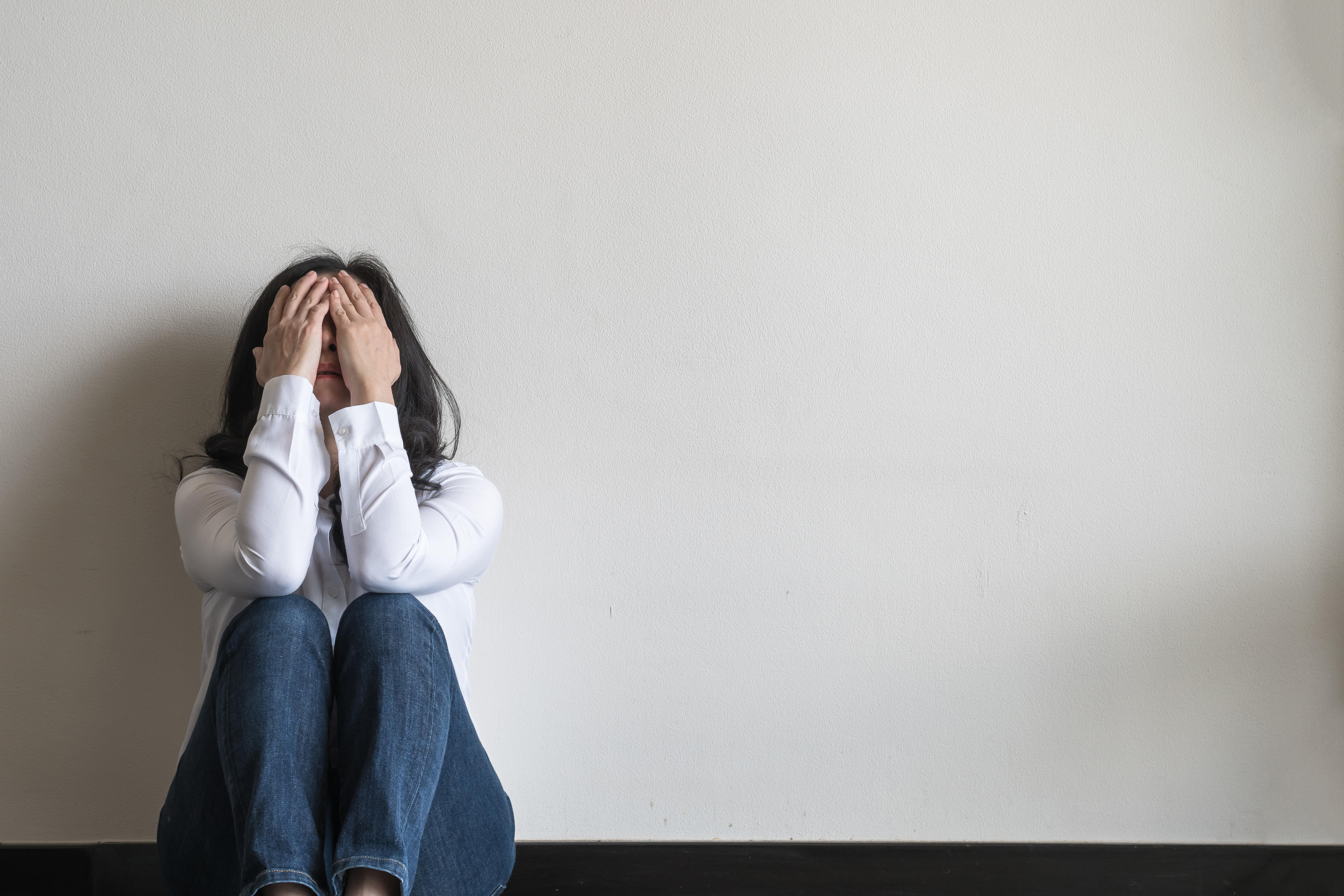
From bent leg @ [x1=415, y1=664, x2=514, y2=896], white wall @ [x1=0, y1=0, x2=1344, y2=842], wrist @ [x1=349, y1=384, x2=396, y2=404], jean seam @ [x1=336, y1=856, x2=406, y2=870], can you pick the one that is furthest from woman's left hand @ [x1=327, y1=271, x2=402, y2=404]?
jean seam @ [x1=336, y1=856, x2=406, y2=870]

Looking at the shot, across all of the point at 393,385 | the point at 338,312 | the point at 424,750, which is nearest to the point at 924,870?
the point at 424,750

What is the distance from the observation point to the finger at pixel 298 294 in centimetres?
116

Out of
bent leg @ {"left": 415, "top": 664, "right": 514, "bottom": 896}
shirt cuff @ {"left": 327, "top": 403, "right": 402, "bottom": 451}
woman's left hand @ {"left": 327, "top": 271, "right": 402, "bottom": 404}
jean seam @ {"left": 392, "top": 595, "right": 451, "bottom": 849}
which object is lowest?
bent leg @ {"left": 415, "top": 664, "right": 514, "bottom": 896}

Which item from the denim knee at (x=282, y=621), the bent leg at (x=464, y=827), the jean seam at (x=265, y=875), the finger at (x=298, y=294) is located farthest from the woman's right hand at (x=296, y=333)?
the jean seam at (x=265, y=875)

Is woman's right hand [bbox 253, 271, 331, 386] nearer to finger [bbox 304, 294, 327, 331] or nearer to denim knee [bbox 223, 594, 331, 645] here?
finger [bbox 304, 294, 327, 331]

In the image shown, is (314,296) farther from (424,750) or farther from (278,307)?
(424,750)

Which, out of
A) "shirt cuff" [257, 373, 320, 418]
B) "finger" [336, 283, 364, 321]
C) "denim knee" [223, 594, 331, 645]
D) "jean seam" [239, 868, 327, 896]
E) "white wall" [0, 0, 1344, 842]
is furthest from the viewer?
"white wall" [0, 0, 1344, 842]

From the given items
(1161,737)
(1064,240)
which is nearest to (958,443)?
(1064,240)

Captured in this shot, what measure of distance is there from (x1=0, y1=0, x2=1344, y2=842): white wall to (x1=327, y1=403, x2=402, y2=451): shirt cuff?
10.9 inches

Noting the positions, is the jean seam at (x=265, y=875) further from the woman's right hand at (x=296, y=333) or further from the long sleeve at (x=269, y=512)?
the woman's right hand at (x=296, y=333)

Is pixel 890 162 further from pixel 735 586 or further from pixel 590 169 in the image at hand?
pixel 735 586

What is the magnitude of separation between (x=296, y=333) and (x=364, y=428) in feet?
0.56

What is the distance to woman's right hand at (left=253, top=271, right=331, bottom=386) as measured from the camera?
3.66ft

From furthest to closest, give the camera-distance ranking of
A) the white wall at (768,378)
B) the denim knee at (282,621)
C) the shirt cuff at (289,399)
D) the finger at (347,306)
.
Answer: the white wall at (768,378) → the finger at (347,306) → the shirt cuff at (289,399) → the denim knee at (282,621)
